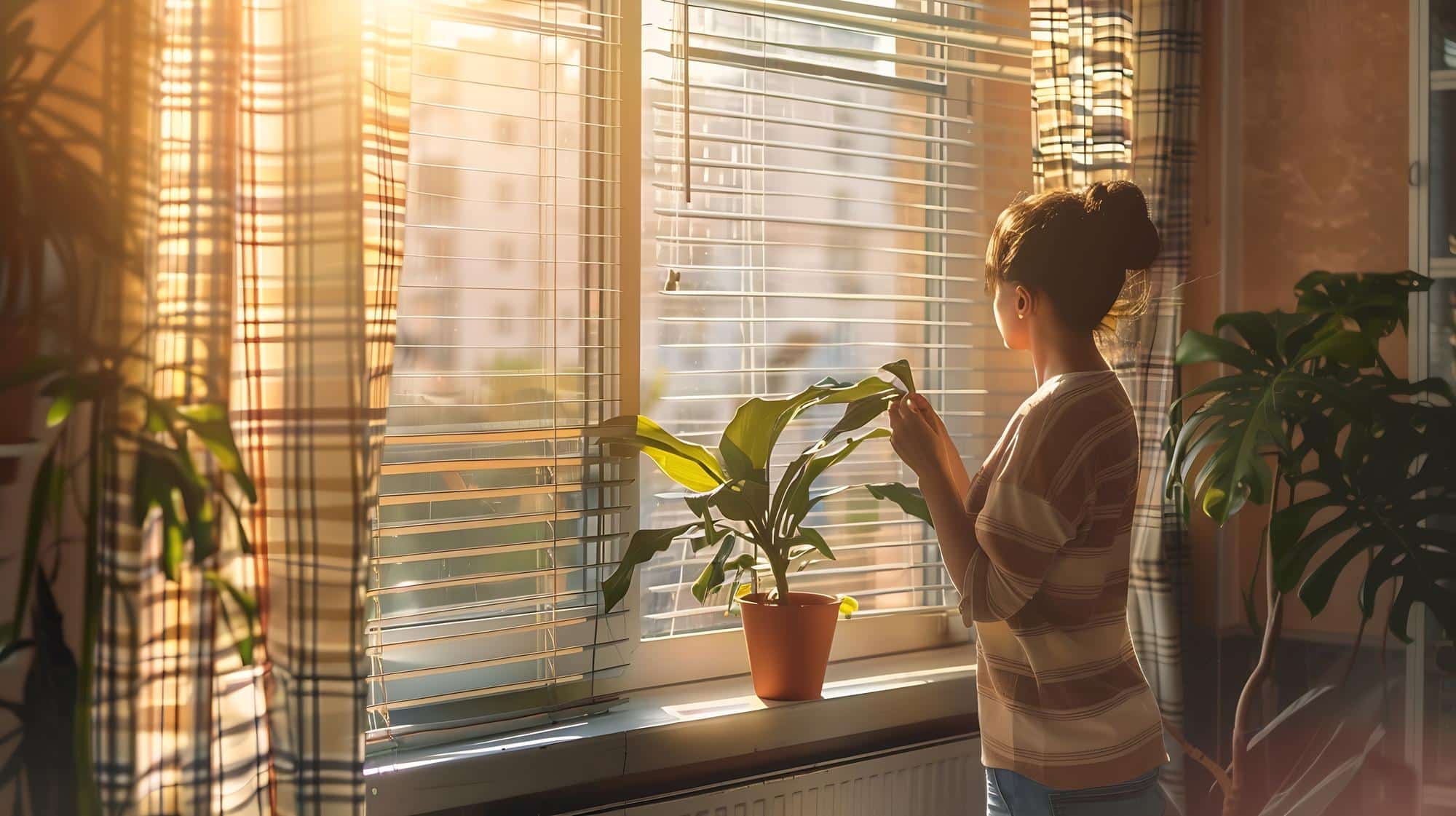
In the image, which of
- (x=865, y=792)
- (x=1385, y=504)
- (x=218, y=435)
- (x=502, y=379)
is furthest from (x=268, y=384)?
(x=1385, y=504)

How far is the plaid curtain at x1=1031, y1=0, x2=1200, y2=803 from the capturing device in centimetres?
228

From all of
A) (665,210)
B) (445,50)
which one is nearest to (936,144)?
(665,210)

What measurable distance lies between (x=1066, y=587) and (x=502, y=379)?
3.18 ft

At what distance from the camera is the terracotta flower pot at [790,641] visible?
6.30 feet

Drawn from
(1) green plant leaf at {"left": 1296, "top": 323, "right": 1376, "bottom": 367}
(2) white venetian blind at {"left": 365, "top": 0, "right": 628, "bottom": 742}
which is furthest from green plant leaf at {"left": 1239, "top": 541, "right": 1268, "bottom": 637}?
(2) white venetian blind at {"left": 365, "top": 0, "right": 628, "bottom": 742}

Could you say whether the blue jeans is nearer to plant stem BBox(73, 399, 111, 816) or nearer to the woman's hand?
the woman's hand

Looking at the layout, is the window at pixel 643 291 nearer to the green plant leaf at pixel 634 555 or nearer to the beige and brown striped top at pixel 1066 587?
the green plant leaf at pixel 634 555

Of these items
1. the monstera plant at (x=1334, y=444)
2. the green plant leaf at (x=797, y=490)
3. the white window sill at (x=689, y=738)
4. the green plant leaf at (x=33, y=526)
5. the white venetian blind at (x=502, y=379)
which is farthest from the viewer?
the monstera plant at (x=1334, y=444)


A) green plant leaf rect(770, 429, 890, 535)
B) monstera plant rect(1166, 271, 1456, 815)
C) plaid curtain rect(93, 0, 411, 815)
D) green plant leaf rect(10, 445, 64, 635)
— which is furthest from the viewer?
monstera plant rect(1166, 271, 1456, 815)

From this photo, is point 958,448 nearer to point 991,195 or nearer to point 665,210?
point 991,195

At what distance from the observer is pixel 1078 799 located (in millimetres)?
1374

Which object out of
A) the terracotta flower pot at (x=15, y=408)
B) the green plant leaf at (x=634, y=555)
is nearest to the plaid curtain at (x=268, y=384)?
the terracotta flower pot at (x=15, y=408)

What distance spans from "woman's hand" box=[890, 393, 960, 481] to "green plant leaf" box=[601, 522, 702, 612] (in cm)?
49

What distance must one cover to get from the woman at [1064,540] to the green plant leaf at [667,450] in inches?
21.0
